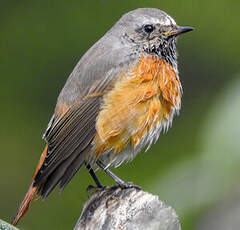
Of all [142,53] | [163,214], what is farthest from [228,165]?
[142,53]

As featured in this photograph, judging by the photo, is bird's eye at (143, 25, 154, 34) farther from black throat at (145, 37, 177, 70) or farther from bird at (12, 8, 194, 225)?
black throat at (145, 37, 177, 70)

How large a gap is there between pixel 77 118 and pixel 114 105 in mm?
340

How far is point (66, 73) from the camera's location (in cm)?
952

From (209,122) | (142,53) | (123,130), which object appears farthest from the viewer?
(142,53)

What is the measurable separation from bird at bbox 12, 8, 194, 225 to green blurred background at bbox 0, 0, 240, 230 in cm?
154

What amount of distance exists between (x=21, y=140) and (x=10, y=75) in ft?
2.69

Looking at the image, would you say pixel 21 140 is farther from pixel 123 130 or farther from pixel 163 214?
pixel 163 214

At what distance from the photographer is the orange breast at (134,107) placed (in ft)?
20.9

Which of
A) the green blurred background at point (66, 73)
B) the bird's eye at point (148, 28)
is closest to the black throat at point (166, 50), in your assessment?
the bird's eye at point (148, 28)

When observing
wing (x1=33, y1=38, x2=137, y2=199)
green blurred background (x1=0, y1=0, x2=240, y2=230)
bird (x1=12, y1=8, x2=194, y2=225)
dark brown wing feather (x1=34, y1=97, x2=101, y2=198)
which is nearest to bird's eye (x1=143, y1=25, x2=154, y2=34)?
bird (x1=12, y1=8, x2=194, y2=225)

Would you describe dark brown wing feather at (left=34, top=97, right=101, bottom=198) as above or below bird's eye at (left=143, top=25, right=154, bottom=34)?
below

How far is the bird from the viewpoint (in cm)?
632

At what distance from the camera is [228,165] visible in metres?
5.40

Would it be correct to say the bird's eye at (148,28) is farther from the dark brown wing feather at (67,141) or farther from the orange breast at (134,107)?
the dark brown wing feather at (67,141)
